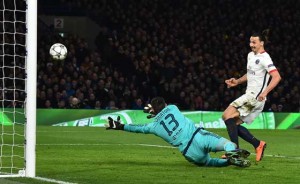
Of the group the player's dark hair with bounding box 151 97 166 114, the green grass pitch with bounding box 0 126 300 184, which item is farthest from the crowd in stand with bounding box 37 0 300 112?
the player's dark hair with bounding box 151 97 166 114

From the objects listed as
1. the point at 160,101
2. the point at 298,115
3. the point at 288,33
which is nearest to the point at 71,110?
the point at 298,115

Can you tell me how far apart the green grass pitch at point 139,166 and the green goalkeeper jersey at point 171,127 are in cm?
41

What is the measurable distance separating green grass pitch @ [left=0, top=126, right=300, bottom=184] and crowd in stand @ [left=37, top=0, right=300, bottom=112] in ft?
32.7

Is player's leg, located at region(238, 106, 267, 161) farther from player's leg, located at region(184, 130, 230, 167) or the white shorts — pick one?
player's leg, located at region(184, 130, 230, 167)

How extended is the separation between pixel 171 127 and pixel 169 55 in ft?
61.9

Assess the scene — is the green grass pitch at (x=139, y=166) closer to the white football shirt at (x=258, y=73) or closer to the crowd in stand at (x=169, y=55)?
the white football shirt at (x=258, y=73)

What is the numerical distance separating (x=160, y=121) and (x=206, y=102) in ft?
56.1

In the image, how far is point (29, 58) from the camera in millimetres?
9508

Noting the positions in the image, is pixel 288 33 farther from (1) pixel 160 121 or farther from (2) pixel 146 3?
(1) pixel 160 121

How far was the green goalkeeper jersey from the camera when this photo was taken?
35.1 feet

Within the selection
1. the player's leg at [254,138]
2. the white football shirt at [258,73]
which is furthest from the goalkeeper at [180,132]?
the white football shirt at [258,73]

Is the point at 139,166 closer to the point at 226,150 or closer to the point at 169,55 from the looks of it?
the point at 226,150

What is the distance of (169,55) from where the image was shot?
29500 millimetres

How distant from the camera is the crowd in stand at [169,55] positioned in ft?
86.2
